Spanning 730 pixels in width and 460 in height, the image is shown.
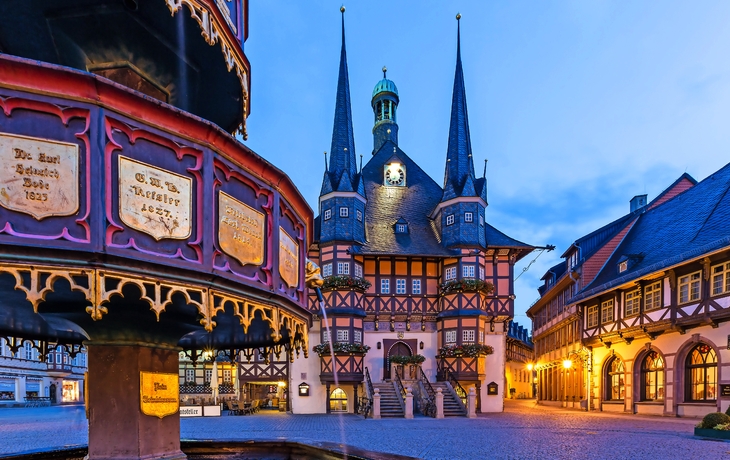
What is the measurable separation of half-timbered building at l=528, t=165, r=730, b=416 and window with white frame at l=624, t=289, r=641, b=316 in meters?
0.05

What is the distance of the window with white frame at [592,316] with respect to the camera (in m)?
27.8

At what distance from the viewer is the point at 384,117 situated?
1757 inches

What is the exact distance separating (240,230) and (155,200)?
2.97 ft

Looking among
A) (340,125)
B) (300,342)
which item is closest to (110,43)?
(300,342)

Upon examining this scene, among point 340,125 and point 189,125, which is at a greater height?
point 340,125

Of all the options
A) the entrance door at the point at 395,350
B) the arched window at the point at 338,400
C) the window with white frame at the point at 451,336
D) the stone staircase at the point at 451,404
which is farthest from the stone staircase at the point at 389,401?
the window with white frame at the point at 451,336

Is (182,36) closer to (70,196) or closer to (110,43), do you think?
(110,43)

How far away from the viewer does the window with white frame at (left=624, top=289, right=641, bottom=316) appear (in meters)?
24.0

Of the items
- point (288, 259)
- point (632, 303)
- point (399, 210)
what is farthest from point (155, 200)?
point (399, 210)

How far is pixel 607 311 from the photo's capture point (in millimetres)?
26609

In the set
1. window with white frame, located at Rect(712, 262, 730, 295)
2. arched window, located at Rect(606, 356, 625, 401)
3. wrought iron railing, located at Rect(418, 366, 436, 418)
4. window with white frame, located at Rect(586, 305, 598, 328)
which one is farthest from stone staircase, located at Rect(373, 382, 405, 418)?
window with white frame, located at Rect(712, 262, 730, 295)

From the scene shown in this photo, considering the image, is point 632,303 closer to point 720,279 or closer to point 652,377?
point 652,377

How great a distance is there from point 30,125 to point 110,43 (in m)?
3.24

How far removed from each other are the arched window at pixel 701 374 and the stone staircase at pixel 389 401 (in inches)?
492
